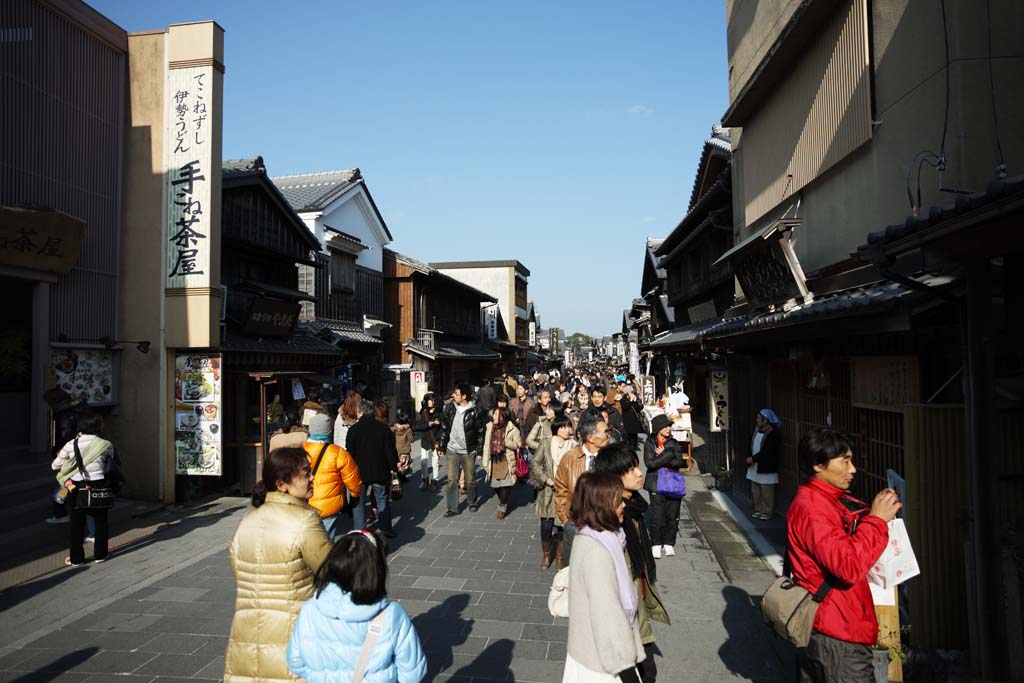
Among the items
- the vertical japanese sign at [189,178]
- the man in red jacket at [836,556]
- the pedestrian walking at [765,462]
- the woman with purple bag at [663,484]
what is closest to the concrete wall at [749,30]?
the pedestrian walking at [765,462]

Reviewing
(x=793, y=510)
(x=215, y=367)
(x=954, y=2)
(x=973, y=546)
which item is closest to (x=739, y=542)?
(x=973, y=546)

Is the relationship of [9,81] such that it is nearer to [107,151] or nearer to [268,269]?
[107,151]

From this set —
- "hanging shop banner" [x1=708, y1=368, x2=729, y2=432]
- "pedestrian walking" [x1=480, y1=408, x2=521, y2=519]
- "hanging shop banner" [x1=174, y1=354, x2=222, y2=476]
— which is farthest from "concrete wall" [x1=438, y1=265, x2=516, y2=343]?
"pedestrian walking" [x1=480, y1=408, x2=521, y2=519]

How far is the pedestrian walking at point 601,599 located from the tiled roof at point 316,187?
1856 centimetres

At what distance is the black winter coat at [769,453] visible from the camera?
9203 millimetres

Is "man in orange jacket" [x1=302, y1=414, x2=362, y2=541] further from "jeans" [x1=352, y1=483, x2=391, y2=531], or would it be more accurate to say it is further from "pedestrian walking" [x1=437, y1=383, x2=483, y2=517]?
"pedestrian walking" [x1=437, y1=383, x2=483, y2=517]

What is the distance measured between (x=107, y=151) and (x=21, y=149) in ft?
5.26

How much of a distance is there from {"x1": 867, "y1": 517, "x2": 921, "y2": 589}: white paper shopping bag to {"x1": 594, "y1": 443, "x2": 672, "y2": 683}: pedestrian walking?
1.25 metres

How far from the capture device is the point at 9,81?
8.70m

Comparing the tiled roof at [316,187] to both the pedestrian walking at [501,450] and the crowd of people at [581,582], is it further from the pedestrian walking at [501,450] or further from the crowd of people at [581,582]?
the crowd of people at [581,582]

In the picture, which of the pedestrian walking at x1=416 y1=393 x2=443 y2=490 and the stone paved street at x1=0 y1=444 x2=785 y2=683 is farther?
the pedestrian walking at x1=416 y1=393 x2=443 y2=490

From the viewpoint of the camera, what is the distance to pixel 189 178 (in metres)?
10.4

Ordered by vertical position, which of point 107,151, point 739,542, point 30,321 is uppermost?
point 107,151

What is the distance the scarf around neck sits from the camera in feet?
10.5
